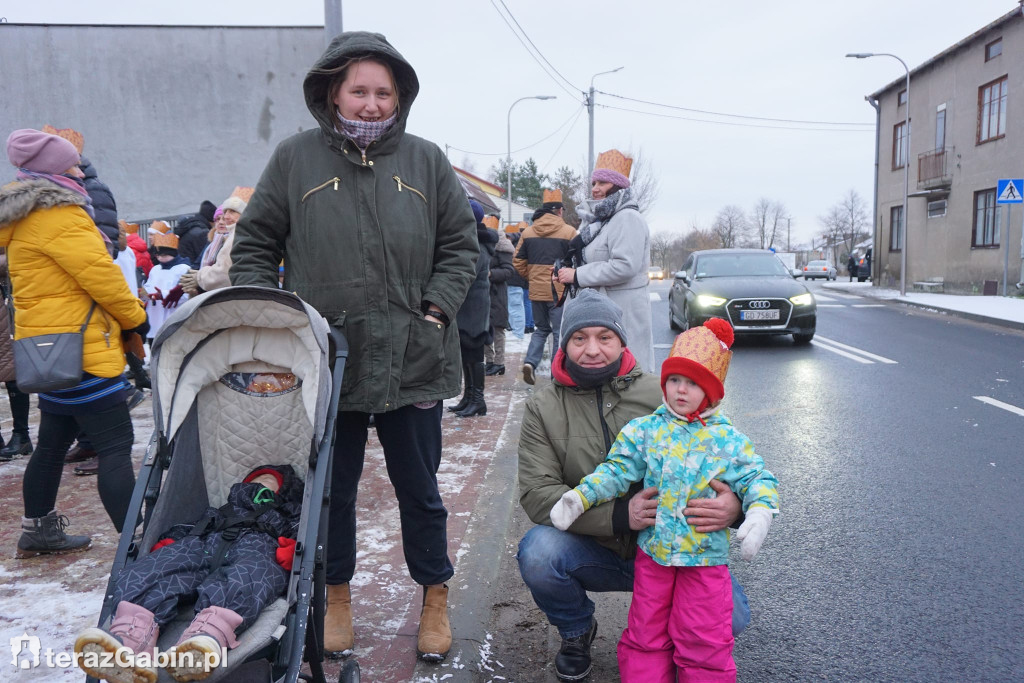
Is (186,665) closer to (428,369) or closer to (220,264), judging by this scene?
(428,369)

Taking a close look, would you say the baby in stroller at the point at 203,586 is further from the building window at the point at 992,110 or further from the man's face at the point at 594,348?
the building window at the point at 992,110

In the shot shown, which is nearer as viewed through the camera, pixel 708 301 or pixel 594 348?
pixel 594 348

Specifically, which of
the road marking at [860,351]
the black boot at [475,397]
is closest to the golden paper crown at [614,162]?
the black boot at [475,397]

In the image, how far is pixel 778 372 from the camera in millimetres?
9547

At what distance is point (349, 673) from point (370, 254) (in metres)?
1.38

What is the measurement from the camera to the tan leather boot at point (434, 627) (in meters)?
2.79

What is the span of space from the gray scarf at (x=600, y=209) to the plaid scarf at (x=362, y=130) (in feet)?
8.18

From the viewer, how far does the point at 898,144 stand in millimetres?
30312

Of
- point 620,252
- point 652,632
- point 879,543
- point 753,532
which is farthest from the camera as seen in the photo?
point 620,252

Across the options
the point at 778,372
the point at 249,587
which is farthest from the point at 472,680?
the point at 778,372

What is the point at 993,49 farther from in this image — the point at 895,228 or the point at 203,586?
the point at 203,586

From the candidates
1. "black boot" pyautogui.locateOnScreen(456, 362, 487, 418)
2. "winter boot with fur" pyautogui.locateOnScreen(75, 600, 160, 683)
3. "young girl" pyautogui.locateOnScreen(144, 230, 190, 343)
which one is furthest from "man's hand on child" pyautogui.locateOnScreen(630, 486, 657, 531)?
"young girl" pyautogui.locateOnScreen(144, 230, 190, 343)

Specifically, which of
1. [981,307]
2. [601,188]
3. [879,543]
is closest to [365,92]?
[601,188]

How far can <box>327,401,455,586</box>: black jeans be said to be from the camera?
2764 millimetres
